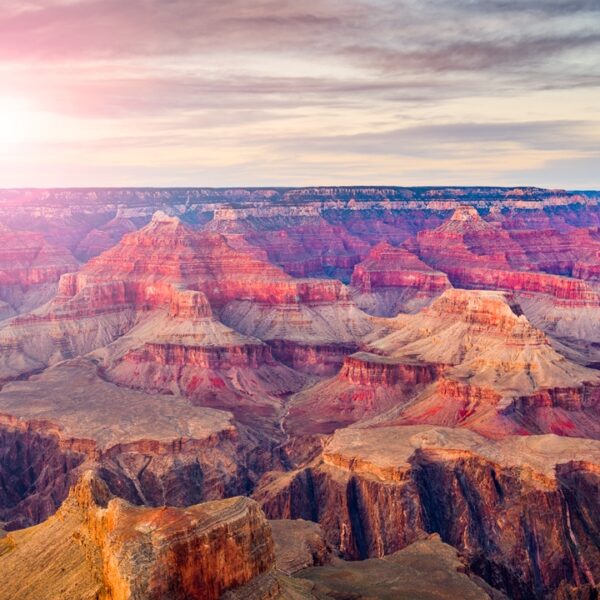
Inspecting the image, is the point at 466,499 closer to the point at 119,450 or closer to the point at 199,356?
the point at 119,450

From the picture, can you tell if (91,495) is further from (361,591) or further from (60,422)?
(60,422)

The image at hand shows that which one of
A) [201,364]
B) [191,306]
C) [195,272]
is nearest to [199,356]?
[201,364]

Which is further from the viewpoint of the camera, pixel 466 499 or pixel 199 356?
pixel 199 356

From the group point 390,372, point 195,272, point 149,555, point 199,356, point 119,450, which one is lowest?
point 119,450

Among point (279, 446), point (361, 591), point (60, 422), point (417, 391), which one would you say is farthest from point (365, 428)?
point (361, 591)

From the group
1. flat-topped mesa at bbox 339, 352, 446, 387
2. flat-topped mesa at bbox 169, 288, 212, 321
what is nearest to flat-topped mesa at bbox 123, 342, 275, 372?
flat-topped mesa at bbox 169, 288, 212, 321

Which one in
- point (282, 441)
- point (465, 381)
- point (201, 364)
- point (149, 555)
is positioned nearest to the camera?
point (149, 555)
